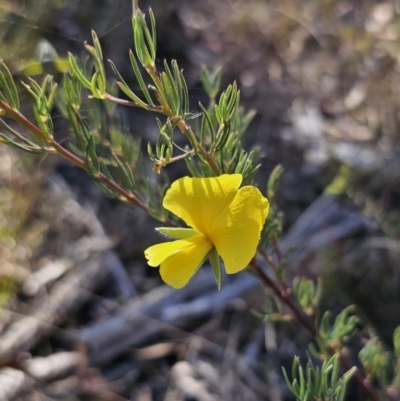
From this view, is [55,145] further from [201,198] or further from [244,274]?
[244,274]

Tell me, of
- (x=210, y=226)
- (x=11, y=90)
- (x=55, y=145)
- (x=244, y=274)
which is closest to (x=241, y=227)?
(x=210, y=226)

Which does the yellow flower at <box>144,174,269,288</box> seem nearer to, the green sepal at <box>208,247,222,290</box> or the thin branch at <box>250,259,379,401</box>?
the green sepal at <box>208,247,222,290</box>

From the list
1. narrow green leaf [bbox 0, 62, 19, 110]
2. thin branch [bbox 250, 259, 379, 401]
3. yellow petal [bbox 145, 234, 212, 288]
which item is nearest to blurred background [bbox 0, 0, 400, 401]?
thin branch [bbox 250, 259, 379, 401]

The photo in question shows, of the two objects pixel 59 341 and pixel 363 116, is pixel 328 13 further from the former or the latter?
pixel 59 341

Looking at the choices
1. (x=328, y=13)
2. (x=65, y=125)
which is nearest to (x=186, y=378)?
(x=65, y=125)

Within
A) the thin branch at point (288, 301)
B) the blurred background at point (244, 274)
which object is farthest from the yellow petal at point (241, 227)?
the blurred background at point (244, 274)

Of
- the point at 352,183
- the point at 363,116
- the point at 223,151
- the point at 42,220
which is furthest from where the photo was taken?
the point at 363,116
